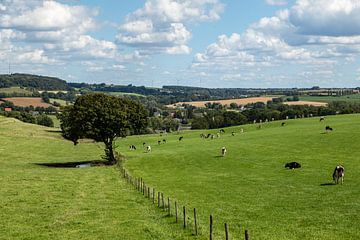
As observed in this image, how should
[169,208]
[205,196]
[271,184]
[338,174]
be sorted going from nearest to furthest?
[169,208]
[205,196]
[338,174]
[271,184]

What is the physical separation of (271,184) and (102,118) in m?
36.5

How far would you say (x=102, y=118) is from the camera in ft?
238

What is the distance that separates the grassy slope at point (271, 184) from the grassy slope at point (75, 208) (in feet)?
11.2

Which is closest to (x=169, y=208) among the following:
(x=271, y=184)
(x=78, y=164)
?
(x=271, y=184)

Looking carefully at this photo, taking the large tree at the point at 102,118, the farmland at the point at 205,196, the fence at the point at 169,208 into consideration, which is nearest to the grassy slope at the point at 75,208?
the farmland at the point at 205,196

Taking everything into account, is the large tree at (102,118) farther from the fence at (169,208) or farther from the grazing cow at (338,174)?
the grazing cow at (338,174)

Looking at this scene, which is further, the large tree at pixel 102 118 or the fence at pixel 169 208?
the large tree at pixel 102 118

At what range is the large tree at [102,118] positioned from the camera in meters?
72.4

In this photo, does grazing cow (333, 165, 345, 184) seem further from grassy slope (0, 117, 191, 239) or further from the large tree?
the large tree

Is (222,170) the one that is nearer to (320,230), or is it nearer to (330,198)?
(330,198)

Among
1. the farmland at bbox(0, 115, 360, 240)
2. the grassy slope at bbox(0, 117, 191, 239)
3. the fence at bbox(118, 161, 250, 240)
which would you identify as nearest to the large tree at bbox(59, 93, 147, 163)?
the farmland at bbox(0, 115, 360, 240)

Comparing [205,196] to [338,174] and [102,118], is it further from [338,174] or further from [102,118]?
[102,118]

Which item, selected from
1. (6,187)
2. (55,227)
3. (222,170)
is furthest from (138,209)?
(222,170)

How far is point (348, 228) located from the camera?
25562 mm
